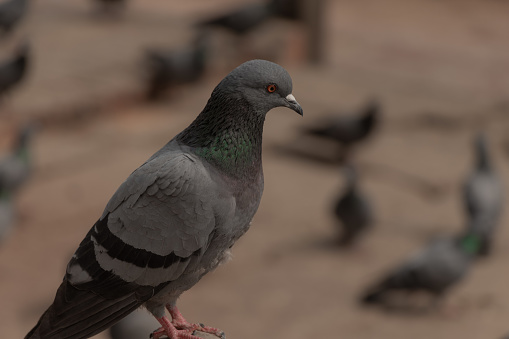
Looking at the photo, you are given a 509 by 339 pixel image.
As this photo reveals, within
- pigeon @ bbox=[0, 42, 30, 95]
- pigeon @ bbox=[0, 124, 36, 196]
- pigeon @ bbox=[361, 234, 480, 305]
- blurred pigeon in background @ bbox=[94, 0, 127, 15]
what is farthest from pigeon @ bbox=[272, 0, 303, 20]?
pigeon @ bbox=[361, 234, 480, 305]

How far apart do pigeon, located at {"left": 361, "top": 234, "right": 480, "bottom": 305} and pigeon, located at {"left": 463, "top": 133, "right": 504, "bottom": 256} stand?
0.34 meters

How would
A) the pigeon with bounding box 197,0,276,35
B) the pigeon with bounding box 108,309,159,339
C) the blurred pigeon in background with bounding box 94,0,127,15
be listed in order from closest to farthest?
the pigeon with bounding box 108,309,159,339, the pigeon with bounding box 197,0,276,35, the blurred pigeon in background with bounding box 94,0,127,15

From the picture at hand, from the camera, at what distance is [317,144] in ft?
46.3

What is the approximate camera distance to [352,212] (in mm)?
10977

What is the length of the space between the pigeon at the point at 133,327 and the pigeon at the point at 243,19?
1292cm

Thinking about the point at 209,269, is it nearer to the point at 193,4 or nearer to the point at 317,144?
the point at 317,144

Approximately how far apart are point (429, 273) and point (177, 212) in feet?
20.8

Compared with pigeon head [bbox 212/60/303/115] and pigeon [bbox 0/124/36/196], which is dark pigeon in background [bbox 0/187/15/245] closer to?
pigeon [bbox 0/124/36/196]

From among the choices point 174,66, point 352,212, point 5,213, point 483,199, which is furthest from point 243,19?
point 5,213

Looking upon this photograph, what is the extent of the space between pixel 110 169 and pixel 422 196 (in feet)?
15.4

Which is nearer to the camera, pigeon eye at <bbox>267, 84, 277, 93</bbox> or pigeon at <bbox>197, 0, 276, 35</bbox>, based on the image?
pigeon eye at <bbox>267, 84, 277, 93</bbox>

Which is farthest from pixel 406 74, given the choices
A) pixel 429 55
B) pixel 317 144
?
pixel 317 144

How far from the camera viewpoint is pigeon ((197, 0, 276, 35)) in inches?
695

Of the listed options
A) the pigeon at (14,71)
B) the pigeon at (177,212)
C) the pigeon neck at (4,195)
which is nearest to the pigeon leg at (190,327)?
the pigeon at (177,212)
